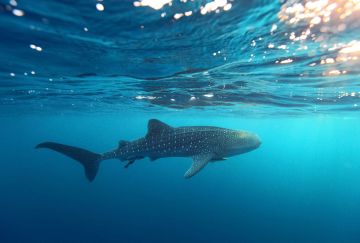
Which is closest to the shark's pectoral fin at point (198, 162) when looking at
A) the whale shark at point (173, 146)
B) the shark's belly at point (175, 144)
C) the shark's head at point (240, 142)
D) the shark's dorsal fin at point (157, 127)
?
the whale shark at point (173, 146)

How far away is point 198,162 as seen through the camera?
11.0 metres

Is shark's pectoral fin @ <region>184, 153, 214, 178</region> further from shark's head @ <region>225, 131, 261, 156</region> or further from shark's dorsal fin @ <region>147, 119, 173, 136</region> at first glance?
shark's dorsal fin @ <region>147, 119, 173, 136</region>

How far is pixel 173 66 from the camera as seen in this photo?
14.0m

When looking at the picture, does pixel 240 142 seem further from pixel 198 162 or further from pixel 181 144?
pixel 181 144

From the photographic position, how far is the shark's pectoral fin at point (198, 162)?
34.0 ft

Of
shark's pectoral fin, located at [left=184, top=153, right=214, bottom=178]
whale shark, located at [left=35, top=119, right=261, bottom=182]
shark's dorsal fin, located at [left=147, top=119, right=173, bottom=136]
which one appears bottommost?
shark's pectoral fin, located at [left=184, top=153, right=214, bottom=178]

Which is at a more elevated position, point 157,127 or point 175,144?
point 157,127

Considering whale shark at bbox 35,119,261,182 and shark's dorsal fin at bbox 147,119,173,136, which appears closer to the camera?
shark's dorsal fin at bbox 147,119,173,136

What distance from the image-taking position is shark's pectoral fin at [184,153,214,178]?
1037cm

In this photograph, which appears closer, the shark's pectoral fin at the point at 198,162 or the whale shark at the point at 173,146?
the shark's pectoral fin at the point at 198,162

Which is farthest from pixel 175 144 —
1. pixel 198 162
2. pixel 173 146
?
pixel 198 162

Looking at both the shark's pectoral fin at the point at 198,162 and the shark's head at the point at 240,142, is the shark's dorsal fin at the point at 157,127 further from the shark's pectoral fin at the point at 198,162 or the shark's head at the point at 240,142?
the shark's head at the point at 240,142

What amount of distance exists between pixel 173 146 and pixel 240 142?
2668mm

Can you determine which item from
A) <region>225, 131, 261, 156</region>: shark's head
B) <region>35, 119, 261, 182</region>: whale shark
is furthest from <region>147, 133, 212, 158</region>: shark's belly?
<region>225, 131, 261, 156</region>: shark's head
